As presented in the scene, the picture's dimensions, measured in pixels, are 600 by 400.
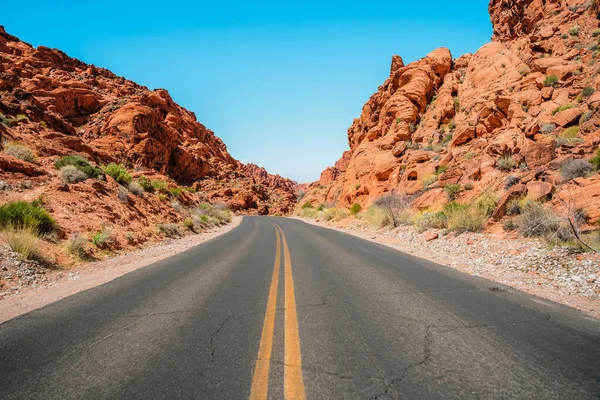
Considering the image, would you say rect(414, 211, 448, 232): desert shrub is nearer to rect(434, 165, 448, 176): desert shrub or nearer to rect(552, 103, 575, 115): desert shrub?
rect(434, 165, 448, 176): desert shrub

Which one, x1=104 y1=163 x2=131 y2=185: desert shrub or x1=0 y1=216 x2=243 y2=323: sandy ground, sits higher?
x1=104 y1=163 x2=131 y2=185: desert shrub

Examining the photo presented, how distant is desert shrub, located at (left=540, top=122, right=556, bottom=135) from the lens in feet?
41.7

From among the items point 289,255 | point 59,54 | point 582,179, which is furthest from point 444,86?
point 59,54

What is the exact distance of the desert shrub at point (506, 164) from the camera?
11836 mm

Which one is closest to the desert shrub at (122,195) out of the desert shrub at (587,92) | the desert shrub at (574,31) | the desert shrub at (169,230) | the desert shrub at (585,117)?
the desert shrub at (169,230)

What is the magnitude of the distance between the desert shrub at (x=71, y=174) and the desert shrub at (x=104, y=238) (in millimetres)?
3654

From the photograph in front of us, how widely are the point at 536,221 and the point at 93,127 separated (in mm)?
52907

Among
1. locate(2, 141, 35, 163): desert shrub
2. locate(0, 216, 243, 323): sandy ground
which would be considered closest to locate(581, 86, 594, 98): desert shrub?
locate(0, 216, 243, 323): sandy ground

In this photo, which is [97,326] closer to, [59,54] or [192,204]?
[192,204]

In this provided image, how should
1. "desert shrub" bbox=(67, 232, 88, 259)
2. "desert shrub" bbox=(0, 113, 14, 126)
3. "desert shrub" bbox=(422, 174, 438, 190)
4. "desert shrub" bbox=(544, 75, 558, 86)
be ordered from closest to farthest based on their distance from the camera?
"desert shrub" bbox=(67, 232, 88, 259) → "desert shrub" bbox=(0, 113, 14, 126) → "desert shrub" bbox=(544, 75, 558, 86) → "desert shrub" bbox=(422, 174, 438, 190)

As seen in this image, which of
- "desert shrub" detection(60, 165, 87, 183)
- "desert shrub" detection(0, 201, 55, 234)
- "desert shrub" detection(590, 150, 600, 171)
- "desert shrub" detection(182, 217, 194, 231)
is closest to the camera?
"desert shrub" detection(0, 201, 55, 234)

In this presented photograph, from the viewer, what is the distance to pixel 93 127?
41406mm

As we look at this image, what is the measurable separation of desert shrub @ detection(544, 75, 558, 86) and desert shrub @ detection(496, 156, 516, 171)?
845 centimetres

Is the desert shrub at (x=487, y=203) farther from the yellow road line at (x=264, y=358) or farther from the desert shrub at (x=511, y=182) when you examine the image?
the yellow road line at (x=264, y=358)
